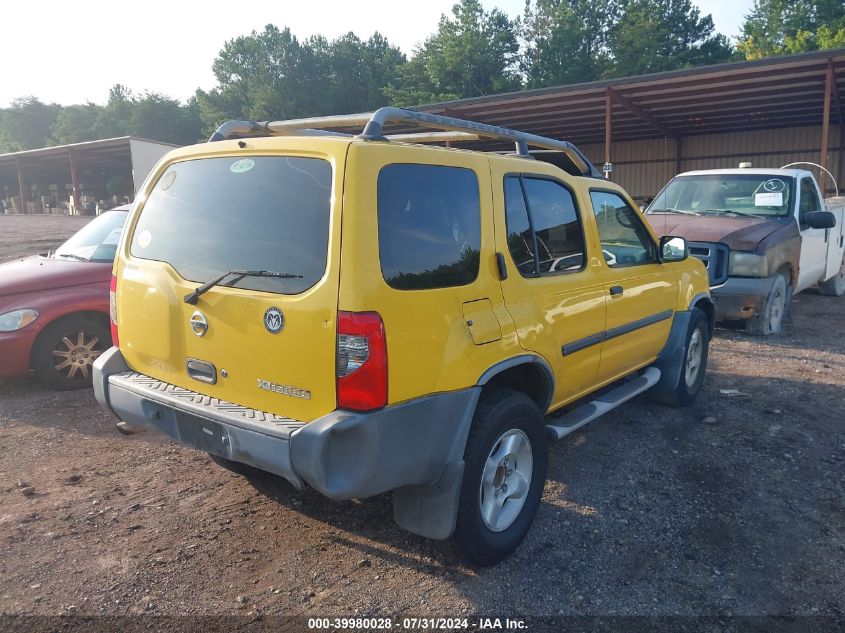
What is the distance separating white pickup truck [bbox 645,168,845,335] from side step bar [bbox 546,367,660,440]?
267 cm

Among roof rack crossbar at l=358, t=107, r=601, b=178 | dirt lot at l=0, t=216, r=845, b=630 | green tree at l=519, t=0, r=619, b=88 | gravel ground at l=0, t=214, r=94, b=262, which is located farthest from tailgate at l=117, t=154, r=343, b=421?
green tree at l=519, t=0, r=619, b=88

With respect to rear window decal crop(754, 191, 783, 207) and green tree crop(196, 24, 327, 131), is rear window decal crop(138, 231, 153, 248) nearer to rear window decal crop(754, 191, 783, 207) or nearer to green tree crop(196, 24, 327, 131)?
rear window decal crop(754, 191, 783, 207)

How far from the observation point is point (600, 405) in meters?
4.01

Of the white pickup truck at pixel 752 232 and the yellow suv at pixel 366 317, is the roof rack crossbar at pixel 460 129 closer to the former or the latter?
the yellow suv at pixel 366 317

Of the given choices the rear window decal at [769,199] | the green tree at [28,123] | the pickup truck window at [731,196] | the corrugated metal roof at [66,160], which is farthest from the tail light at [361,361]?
the green tree at [28,123]

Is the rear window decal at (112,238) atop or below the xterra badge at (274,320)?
atop

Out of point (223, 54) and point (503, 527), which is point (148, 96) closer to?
point (223, 54)

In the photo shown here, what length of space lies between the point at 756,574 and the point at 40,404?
5.40 metres

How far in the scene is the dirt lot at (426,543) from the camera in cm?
286

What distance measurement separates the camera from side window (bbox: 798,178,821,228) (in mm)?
8155

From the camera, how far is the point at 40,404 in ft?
17.8

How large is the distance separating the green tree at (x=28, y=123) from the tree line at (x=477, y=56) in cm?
3527

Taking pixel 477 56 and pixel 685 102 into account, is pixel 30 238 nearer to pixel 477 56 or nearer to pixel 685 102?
pixel 685 102

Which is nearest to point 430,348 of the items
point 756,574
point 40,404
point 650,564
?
point 650,564
